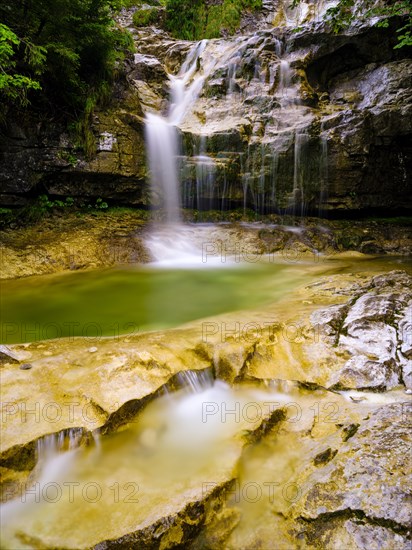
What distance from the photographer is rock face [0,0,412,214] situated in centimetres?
869

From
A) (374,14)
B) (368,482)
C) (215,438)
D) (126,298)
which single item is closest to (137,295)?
(126,298)

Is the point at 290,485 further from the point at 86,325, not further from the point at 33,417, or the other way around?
the point at 86,325

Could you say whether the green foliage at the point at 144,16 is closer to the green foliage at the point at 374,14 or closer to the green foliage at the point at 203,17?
the green foliage at the point at 203,17

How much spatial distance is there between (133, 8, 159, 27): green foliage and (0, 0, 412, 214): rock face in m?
7.46

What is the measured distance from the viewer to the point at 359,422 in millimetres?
2365

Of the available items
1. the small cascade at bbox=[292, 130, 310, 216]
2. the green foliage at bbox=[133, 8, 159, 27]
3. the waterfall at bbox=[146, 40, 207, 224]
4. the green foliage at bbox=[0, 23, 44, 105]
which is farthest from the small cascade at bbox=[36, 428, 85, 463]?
the green foliage at bbox=[133, 8, 159, 27]

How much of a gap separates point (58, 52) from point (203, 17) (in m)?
11.4

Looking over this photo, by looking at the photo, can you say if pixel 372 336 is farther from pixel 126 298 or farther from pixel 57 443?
pixel 126 298

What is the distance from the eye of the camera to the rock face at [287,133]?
342 inches

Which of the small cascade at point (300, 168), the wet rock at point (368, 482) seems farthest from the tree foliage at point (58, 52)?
the wet rock at point (368, 482)

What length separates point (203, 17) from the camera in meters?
15.3

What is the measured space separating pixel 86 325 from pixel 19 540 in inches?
104

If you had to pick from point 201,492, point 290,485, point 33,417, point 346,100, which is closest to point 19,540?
point 33,417

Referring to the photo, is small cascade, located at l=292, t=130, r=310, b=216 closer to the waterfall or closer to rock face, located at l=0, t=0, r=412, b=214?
rock face, located at l=0, t=0, r=412, b=214
